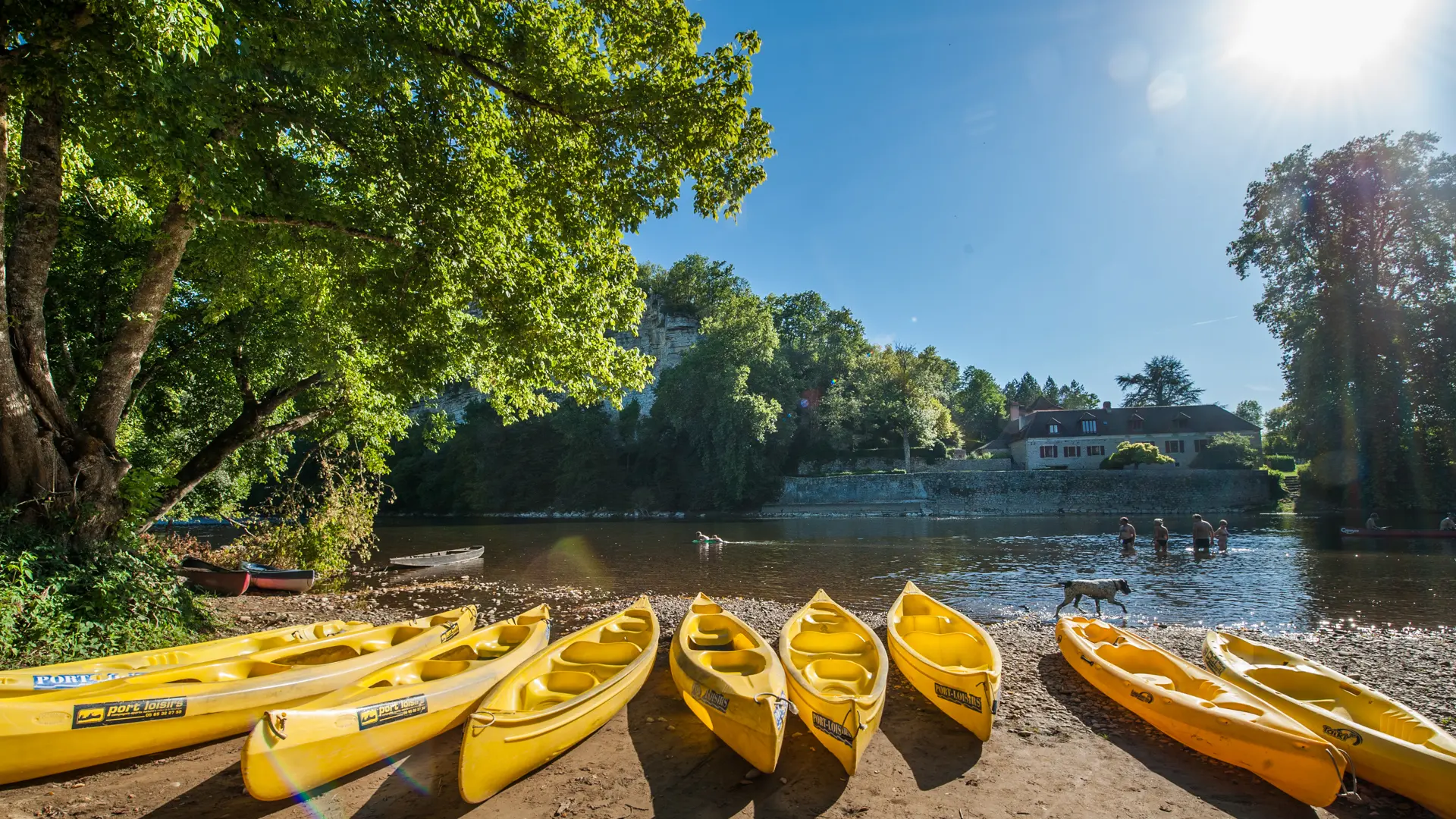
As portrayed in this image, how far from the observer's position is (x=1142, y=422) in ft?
161

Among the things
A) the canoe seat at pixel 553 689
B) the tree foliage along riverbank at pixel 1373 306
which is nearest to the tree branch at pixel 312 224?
the canoe seat at pixel 553 689

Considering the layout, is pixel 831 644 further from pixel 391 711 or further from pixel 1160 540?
pixel 1160 540

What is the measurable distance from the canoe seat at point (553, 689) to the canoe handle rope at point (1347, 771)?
17.5 feet

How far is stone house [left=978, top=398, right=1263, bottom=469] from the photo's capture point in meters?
47.2

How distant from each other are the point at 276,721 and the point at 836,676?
4.50 metres

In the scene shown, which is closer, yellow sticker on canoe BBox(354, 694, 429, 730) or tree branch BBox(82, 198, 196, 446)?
yellow sticker on canoe BBox(354, 694, 429, 730)

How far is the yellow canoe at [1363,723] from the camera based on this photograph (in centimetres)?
406

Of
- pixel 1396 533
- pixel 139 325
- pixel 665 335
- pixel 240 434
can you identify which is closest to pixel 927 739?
pixel 139 325

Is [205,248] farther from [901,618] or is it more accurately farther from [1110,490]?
[1110,490]

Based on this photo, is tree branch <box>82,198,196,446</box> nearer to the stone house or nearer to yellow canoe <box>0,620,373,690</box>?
yellow canoe <box>0,620,373,690</box>

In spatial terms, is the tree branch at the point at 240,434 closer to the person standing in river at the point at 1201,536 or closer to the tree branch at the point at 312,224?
the tree branch at the point at 312,224

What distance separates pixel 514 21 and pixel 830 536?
2380 cm

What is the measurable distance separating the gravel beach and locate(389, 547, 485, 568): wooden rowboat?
14352 millimetres

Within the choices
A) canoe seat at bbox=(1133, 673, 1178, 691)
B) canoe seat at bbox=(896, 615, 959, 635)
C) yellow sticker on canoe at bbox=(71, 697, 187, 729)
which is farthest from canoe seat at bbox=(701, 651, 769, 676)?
yellow sticker on canoe at bbox=(71, 697, 187, 729)
